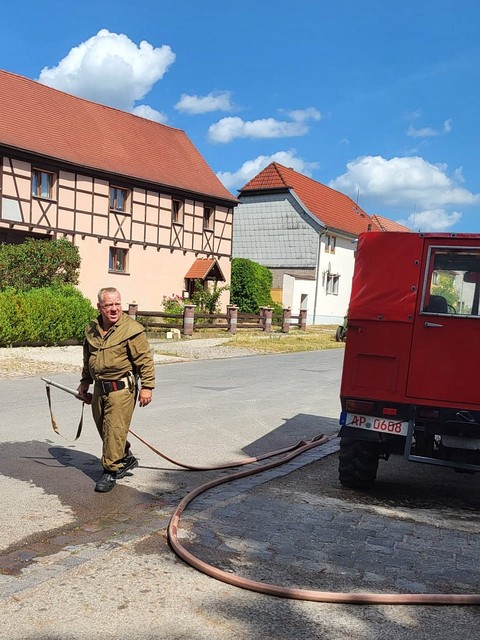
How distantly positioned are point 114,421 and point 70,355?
43.6 ft

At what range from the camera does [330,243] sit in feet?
150

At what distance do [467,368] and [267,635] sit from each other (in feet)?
10.6

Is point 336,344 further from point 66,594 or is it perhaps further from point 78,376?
point 66,594

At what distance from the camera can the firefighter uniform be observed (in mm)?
5805

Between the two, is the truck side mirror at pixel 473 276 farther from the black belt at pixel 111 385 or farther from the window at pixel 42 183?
the window at pixel 42 183

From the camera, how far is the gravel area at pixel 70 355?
15.4 m

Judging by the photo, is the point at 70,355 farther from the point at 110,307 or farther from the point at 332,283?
the point at 332,283

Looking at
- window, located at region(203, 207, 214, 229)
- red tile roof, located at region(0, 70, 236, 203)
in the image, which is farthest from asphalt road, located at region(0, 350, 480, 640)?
window, located at region(203, 207, 214, 229)

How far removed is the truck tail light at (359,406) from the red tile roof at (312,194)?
38.7 m

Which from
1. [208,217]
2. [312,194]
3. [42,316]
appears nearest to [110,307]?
[42,316]

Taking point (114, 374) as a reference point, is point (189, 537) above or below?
below

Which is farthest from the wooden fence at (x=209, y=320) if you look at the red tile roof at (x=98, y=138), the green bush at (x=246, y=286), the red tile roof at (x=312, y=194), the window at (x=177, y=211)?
the red tile roof at (x=312, y=194)

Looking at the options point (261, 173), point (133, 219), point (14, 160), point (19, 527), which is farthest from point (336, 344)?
point (19, 527)

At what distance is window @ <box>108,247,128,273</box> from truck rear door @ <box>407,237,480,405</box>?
26.0 meters
